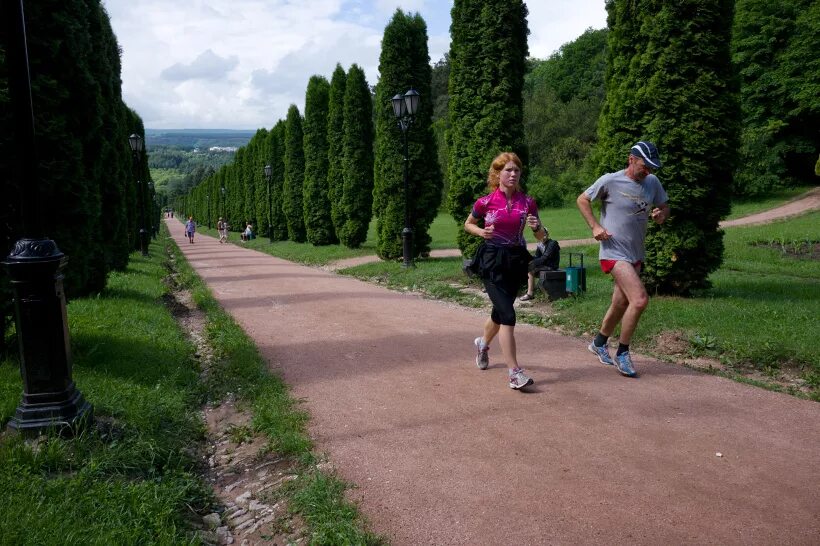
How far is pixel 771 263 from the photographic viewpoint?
14.5 metres

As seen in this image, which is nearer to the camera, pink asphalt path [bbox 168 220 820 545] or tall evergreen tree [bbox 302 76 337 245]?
pink asphalt path [bbox 168 220 820 545]

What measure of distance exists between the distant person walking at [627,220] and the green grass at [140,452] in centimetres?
284

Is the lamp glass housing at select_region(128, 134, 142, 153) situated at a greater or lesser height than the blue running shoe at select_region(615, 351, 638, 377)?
greater

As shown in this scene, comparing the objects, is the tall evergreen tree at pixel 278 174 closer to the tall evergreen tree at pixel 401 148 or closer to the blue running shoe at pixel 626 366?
the tall evergreen tree at pixel 401 148

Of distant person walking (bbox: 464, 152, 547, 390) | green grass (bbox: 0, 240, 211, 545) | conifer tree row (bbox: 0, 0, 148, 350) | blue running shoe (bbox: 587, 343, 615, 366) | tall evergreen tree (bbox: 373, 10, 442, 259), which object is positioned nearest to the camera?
green grass (bbox: 0, 240, 211, 545)

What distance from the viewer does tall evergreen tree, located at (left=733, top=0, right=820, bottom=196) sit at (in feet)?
119

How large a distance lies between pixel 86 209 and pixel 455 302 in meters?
5.74

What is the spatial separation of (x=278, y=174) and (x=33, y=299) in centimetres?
3153

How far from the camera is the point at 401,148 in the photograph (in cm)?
1712

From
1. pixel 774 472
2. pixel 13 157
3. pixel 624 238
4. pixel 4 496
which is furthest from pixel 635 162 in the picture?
pixel 13 157

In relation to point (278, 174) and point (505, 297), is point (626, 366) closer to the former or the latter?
point (505, 297)

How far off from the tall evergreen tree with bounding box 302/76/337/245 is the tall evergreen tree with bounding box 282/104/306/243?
3122 millimetres

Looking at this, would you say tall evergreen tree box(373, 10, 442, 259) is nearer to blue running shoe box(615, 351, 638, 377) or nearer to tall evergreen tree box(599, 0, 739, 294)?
tall evergreen tree box(599, 0, 739, 294)

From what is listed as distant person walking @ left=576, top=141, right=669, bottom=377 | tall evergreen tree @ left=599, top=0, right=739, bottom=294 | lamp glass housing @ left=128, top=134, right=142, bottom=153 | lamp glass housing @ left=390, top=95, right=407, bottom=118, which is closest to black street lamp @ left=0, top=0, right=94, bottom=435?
distant person walking @ left=576, top=141, right=669, bottom=377
